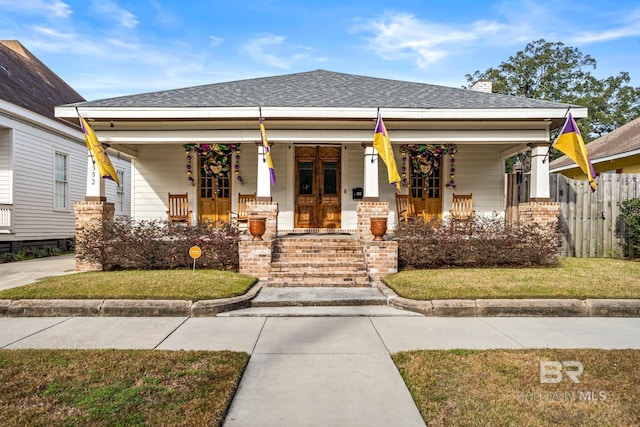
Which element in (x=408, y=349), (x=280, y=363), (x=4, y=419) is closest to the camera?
(x=4, y=419)

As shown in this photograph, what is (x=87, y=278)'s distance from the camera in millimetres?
6766

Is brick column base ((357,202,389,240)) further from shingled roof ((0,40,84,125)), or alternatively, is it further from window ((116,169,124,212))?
window ((116,169,124,212))

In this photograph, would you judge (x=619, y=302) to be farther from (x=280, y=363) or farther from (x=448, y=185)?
(x=448, y=185)

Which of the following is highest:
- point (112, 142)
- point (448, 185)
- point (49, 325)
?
point (112, 142)

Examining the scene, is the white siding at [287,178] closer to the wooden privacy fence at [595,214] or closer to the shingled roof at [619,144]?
the wooden privacy fence at [595,214]

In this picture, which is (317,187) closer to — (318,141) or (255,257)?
(318,141)

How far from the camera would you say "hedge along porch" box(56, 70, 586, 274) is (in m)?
8.72

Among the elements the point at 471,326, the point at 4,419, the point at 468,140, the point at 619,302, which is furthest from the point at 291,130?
the point at 4,419

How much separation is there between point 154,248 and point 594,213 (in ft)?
33.8

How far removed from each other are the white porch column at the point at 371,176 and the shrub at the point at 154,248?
3.01 meters

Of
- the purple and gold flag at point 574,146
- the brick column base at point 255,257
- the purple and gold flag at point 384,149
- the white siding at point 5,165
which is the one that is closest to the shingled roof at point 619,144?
the purple and gold flag at point 574,146

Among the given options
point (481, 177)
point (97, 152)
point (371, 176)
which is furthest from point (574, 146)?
point (97, 152)

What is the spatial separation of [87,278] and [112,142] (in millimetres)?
3758

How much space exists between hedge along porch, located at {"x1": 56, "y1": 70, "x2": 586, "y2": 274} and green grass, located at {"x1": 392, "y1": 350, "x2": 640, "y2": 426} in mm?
5322
